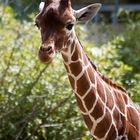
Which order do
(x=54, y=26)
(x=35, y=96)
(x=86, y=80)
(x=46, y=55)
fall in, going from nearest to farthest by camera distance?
(x=46, y=55) < (x=54, y=26) < (x=86, y=80) < (x=35, y=96)

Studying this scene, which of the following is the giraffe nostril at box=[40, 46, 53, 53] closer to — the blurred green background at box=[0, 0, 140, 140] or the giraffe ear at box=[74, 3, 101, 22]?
the giraffe ear at box=[74, 3, 101, 22]

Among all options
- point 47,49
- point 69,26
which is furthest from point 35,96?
point 47,49

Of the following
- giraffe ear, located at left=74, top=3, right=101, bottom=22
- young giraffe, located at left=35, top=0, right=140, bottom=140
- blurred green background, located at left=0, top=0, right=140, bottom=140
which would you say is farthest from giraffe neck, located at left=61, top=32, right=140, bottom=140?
blurred green background, located at left=0, top=0, right=140, bottom=140

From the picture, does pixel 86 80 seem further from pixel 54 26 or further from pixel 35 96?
pixel 35 96

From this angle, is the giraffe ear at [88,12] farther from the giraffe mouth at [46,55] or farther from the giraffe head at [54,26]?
the giraffe mouth at [46,55]

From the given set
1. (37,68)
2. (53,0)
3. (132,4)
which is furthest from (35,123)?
(132,4)

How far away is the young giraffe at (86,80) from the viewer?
121 inches

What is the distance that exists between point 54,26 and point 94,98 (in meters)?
0.56

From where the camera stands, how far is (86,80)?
333 cm

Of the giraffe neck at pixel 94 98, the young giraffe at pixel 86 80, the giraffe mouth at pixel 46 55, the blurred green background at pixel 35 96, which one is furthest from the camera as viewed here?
the blurred green background at pixel 35 96

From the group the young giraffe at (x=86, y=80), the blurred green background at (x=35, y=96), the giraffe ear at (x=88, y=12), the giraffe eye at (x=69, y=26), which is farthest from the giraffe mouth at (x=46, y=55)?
the blurred green background at (x=35, y=96)

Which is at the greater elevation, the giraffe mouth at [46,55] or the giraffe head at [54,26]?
the giraffe head at [54,26]

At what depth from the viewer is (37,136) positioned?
5.23 meters

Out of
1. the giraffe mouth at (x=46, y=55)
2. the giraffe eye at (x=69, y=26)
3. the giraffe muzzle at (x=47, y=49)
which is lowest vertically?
the giraffe mouth at (x=46, y=55)
